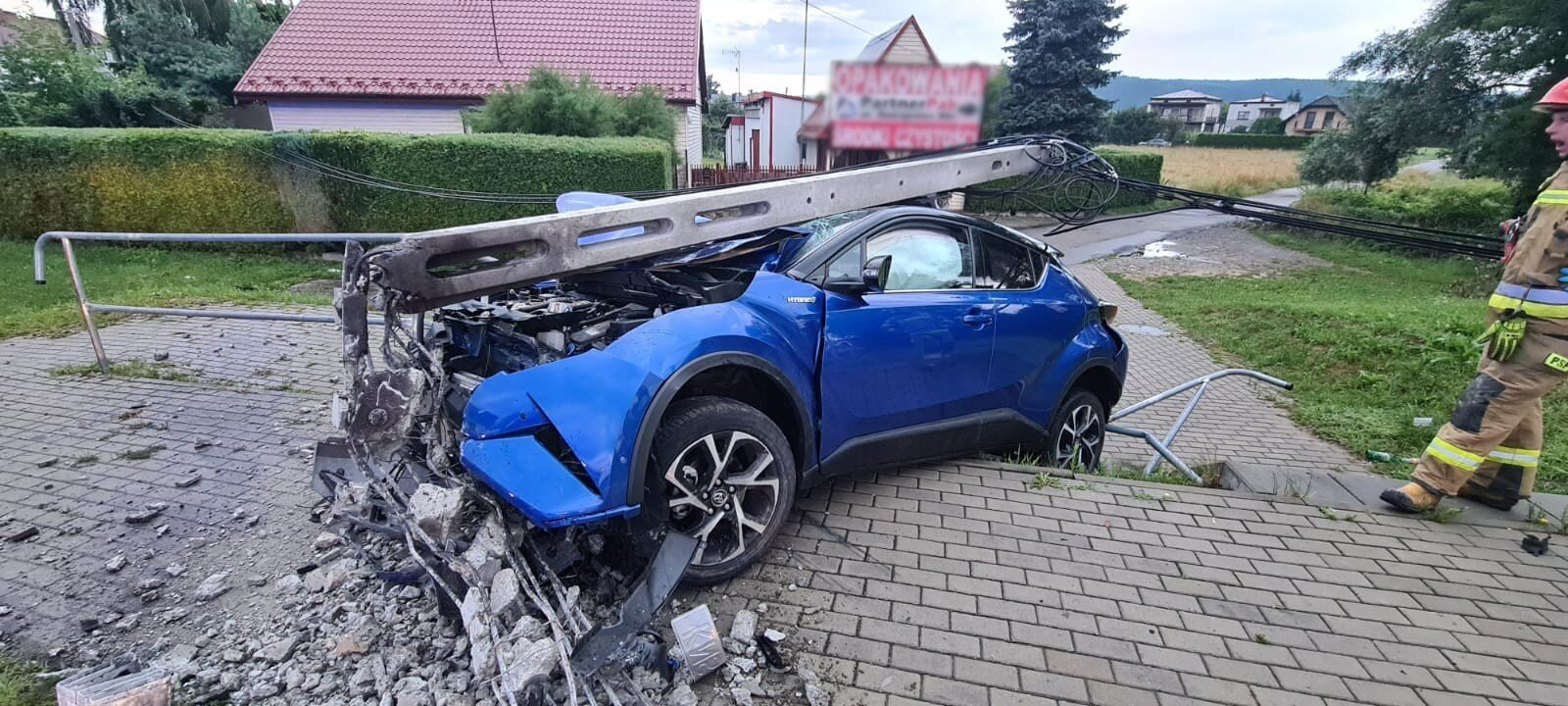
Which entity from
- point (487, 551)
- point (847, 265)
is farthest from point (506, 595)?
point (847, 265)

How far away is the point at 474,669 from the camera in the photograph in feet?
7.50

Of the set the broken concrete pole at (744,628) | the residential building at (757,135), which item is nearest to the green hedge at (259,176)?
the residential building at (757,135)

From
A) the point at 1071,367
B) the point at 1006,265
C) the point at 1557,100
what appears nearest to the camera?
the point at 1557,100

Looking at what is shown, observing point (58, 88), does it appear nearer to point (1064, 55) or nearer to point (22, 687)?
point (22, 687)

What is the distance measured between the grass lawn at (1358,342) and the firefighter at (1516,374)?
→ 1209mm

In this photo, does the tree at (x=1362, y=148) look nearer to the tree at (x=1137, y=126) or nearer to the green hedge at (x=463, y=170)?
the tree at (x=1137, y=126)

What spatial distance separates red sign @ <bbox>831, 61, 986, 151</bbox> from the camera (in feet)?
8.52

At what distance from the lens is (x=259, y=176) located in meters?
11.5

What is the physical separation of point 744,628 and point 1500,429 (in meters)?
4.15

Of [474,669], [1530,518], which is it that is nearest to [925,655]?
[474,669]

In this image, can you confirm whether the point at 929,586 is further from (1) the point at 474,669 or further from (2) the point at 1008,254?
(2) the point at 1008,254

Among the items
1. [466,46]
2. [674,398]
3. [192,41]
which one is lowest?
[674,398]

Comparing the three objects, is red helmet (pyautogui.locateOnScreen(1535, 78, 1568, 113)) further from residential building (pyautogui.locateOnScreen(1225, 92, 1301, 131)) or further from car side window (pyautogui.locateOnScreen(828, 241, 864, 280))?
residential building (pyautogui.locateOnScreen(1225, 92, 1301, 131))

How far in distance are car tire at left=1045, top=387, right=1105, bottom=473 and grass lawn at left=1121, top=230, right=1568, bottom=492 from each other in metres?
2.18
